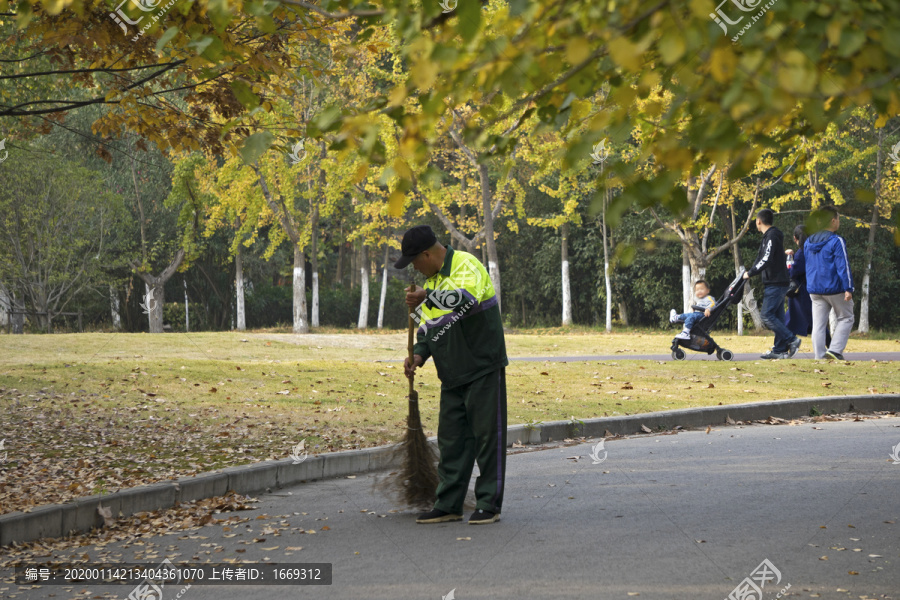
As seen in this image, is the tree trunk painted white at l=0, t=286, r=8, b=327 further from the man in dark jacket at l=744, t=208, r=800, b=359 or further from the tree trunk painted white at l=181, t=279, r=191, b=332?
the man in dark jacket at l=744, t=208, r=800, b=359

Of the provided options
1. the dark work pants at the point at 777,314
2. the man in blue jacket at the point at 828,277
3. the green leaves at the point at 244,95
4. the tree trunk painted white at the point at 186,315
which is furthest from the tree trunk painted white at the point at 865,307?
the green leaves at the point at 244,95

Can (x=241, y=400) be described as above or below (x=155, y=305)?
below

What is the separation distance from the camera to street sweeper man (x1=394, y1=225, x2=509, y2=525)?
19.4 ft

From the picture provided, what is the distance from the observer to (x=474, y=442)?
606 centimetres

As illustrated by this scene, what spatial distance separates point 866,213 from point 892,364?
59.2 feet

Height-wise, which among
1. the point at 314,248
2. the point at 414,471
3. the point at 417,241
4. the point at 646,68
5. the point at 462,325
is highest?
the point at 314,248

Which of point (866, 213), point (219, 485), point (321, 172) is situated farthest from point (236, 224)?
point (219, 485)

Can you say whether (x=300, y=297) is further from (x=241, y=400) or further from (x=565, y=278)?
(x=241, y=400)

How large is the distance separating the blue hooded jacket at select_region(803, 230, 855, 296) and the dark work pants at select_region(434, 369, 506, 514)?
392 inches

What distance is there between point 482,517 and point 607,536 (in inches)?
35.0

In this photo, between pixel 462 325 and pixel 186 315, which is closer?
pixel 462 325

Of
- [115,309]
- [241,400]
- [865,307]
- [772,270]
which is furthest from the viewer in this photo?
[115,309]

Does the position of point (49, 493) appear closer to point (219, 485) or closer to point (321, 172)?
point (219, 485)

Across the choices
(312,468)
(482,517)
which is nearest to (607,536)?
(482,517)
